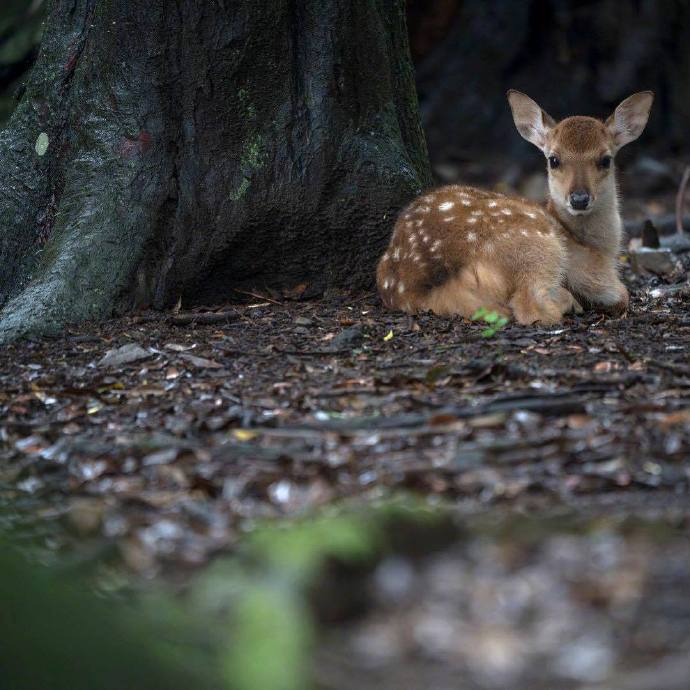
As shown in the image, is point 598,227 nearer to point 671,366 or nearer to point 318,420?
point 671,366

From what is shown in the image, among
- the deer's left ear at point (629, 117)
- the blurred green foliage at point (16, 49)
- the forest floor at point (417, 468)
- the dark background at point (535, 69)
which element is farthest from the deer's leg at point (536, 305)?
the dark background at point (535, 69)

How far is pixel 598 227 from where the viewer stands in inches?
264

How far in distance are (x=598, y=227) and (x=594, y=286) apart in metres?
0.48

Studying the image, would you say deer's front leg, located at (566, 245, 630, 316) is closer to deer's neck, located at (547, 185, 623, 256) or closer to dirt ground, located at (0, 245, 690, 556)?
deer's neck, located at (547, 185, 623, 256)

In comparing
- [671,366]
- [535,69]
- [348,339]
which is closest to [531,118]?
[348,339]

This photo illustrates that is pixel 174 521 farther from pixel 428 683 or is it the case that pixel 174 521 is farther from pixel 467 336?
pixel 467 336

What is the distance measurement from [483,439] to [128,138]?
3215 mm

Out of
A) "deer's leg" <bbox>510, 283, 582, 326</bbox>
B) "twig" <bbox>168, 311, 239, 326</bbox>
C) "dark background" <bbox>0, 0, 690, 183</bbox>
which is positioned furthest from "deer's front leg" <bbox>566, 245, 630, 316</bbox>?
"dark background" <bbox>0, 0, 690, 183</bbox>

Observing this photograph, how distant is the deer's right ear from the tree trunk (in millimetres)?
888

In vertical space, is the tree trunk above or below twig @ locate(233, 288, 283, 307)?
above

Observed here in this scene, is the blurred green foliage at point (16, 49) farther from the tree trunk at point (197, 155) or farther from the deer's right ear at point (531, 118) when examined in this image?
the deer's right ear at point (531, 118)

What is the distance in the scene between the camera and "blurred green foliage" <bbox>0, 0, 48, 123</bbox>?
10.3 metres

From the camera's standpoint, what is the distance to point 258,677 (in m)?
2.72

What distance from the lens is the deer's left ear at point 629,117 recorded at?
22.4 feet
